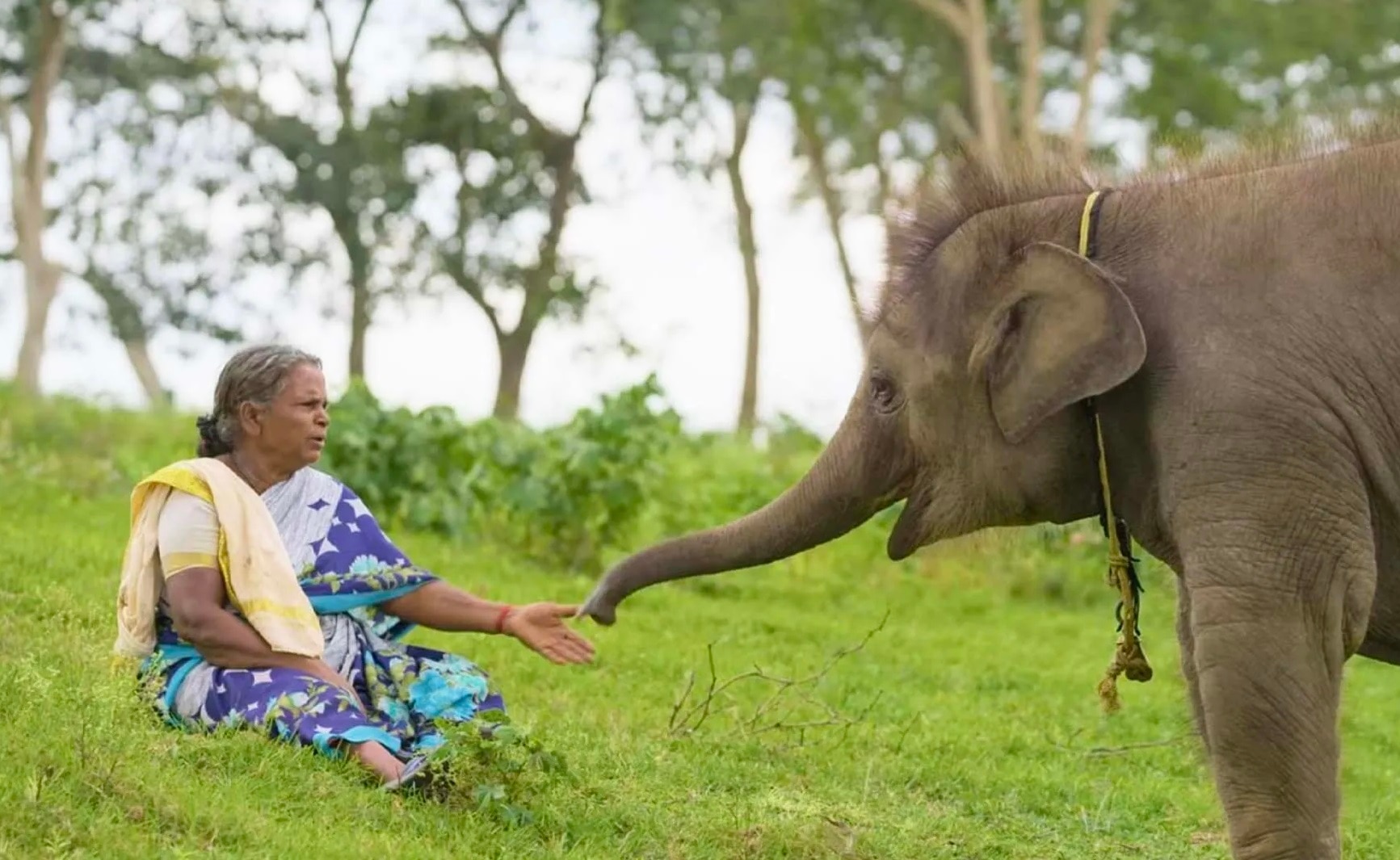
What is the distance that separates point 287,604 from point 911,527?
1.60m

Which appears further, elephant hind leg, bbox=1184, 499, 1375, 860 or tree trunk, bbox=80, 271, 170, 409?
tree trunk, bbox=80, 271, 170, 409

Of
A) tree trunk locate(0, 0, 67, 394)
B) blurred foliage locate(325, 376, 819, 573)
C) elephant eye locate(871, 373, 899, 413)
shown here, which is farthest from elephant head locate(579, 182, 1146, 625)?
tree trunk locate(0, 0, 67, 394)

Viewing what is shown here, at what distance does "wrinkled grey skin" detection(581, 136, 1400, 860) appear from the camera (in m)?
4.27

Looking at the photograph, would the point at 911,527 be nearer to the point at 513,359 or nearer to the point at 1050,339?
the point at 1050,339

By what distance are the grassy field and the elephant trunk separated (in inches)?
16.6

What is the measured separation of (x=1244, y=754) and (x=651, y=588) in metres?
6.36

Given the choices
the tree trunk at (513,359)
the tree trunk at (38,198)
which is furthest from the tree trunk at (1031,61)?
the tree trunk at (38,198)

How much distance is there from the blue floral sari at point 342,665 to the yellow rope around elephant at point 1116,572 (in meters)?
1.58

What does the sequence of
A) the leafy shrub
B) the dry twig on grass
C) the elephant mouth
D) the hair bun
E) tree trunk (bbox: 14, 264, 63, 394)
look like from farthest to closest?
tree trunk (bbox: 14, 264, 63, 394) < the leafy shrub < the dry twig on grass < the hair bun < the elephant mouth

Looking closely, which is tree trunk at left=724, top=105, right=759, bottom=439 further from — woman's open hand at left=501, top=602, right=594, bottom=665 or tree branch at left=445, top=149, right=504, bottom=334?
woman's open hand at left=501, top=602, right=594, bottom=665

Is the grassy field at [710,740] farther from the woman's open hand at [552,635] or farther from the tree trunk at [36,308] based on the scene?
the tree trunk at [36,308]

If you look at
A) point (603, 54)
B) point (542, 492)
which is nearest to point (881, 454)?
point (542, 492)

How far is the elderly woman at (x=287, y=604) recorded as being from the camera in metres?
4.96

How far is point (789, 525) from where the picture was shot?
5.01 metres
